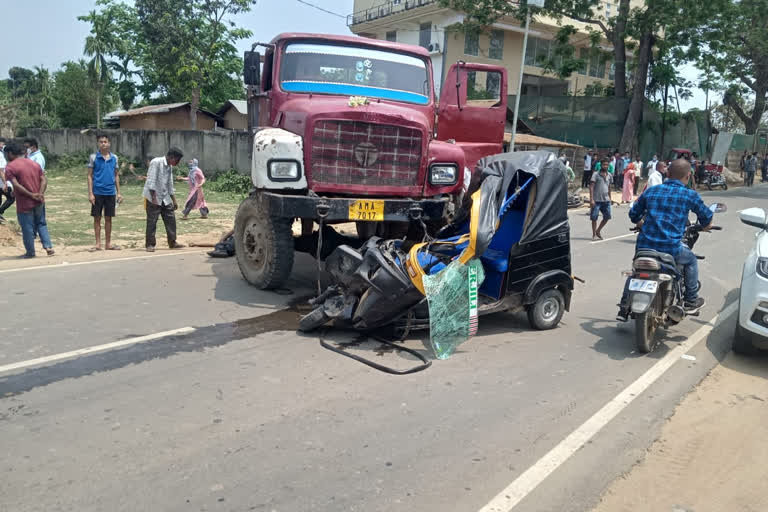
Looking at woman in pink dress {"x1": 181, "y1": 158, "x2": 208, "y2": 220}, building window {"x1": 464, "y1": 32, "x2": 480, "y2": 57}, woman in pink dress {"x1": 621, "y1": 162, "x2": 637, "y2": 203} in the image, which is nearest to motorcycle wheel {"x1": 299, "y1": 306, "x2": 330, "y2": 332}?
woman in pink dress {"x1": 181, "y1": 158, "x2": 208, "y2": 220}

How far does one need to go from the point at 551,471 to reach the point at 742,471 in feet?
3.81

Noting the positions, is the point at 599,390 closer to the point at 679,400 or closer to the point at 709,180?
the point at 679,400

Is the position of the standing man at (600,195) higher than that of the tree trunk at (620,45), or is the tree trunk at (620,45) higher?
the tree trunk at (620,45)

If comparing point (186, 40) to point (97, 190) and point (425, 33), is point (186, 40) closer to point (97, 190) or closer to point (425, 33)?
point (425, 33)

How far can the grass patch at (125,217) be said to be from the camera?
1116 cm

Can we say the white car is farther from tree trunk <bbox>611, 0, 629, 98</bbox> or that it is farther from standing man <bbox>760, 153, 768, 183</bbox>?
standing man <bbox>760, 153, 768, 183</bbox>

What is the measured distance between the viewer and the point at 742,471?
11.7ft

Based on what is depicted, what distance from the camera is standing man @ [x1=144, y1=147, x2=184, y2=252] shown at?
917 centimetres

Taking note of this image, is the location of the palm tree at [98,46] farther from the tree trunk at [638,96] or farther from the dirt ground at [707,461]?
the dirt ground at [707,461]

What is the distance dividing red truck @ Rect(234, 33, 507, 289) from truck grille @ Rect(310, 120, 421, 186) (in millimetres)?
11

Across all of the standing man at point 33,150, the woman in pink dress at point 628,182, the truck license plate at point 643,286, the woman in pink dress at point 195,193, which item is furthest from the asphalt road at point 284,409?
the woman in pink dress at point 628,182

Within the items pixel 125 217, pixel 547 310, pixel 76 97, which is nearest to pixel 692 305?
pixel 547 310

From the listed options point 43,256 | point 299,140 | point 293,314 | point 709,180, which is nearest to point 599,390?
point 293,314

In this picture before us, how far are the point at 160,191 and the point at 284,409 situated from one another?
247 inches
